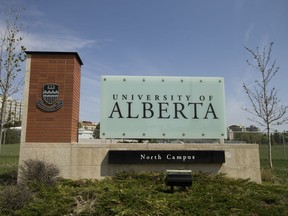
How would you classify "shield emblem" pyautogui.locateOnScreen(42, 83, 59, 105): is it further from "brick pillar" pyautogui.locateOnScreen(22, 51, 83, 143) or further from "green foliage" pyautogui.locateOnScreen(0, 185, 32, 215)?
"green foliage" pyautogui.locateOnScreen(0, 185, 32, 215)

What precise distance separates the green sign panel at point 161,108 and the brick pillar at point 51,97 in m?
0.95

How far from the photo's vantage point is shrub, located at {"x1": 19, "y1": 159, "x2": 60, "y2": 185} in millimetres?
6887

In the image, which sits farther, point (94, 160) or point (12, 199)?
point (94, 160)

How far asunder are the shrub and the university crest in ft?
5.26

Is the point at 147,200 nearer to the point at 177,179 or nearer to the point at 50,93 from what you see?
the point at 177,179

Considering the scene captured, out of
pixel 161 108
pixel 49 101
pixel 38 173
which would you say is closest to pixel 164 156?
pixel 161 108

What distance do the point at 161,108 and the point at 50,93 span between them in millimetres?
3288

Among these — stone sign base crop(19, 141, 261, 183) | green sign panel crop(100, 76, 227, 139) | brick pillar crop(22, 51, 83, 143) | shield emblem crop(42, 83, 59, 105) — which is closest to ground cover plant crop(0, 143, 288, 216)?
stone sign base crop(19, 141, 261, 183)

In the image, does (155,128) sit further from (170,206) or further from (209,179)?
(170,206)

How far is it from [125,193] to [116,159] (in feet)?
6.95

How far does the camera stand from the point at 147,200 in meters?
5.52

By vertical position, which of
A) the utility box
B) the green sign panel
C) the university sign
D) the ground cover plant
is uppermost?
the green sign panel

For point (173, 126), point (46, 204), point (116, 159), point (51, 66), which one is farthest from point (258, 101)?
point (46, 204)

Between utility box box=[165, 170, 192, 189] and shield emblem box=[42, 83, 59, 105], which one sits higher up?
shield emblem box=[42, 83, 59, 105]
